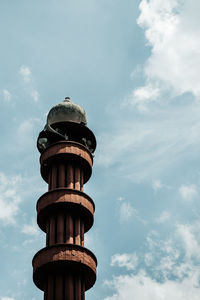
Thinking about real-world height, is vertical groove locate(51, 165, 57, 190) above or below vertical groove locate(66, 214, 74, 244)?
above

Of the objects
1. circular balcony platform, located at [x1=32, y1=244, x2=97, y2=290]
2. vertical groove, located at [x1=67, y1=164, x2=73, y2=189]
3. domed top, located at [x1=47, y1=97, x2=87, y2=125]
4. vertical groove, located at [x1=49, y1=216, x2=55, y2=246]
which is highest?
domed top, located at [x1=47, y1=97, x2=87, y2=125]

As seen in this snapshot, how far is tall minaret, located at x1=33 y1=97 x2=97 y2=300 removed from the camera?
130ft

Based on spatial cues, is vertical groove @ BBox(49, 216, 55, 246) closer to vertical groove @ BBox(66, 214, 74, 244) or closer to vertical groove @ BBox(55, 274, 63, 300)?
vertical groove @ BBox(66, 214, 74, 244)

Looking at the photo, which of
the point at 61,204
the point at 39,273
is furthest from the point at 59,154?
the point at 39,273

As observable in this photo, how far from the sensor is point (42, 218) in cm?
4522

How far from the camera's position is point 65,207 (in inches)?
1729

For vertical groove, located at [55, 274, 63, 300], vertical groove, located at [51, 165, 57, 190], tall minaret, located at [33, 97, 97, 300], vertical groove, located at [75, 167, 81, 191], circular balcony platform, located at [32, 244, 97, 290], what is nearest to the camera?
vertical groove, located at [55, 274, 63, 300]

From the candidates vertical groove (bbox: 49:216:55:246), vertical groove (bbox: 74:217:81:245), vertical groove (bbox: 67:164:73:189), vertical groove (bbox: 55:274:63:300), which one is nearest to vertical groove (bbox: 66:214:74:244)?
vertical groove (bbox: 74:217:81:245)

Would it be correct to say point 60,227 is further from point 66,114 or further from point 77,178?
point 66,114

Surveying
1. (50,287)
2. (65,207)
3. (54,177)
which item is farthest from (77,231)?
(54,177)

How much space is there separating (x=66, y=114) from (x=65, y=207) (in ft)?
42.0

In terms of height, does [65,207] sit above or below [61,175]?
below

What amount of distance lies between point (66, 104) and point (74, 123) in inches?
129

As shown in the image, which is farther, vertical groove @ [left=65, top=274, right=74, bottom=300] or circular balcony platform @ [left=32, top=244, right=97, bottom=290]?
circular balcony platform @ [left=32, top=244, right=97, bottom=290]
